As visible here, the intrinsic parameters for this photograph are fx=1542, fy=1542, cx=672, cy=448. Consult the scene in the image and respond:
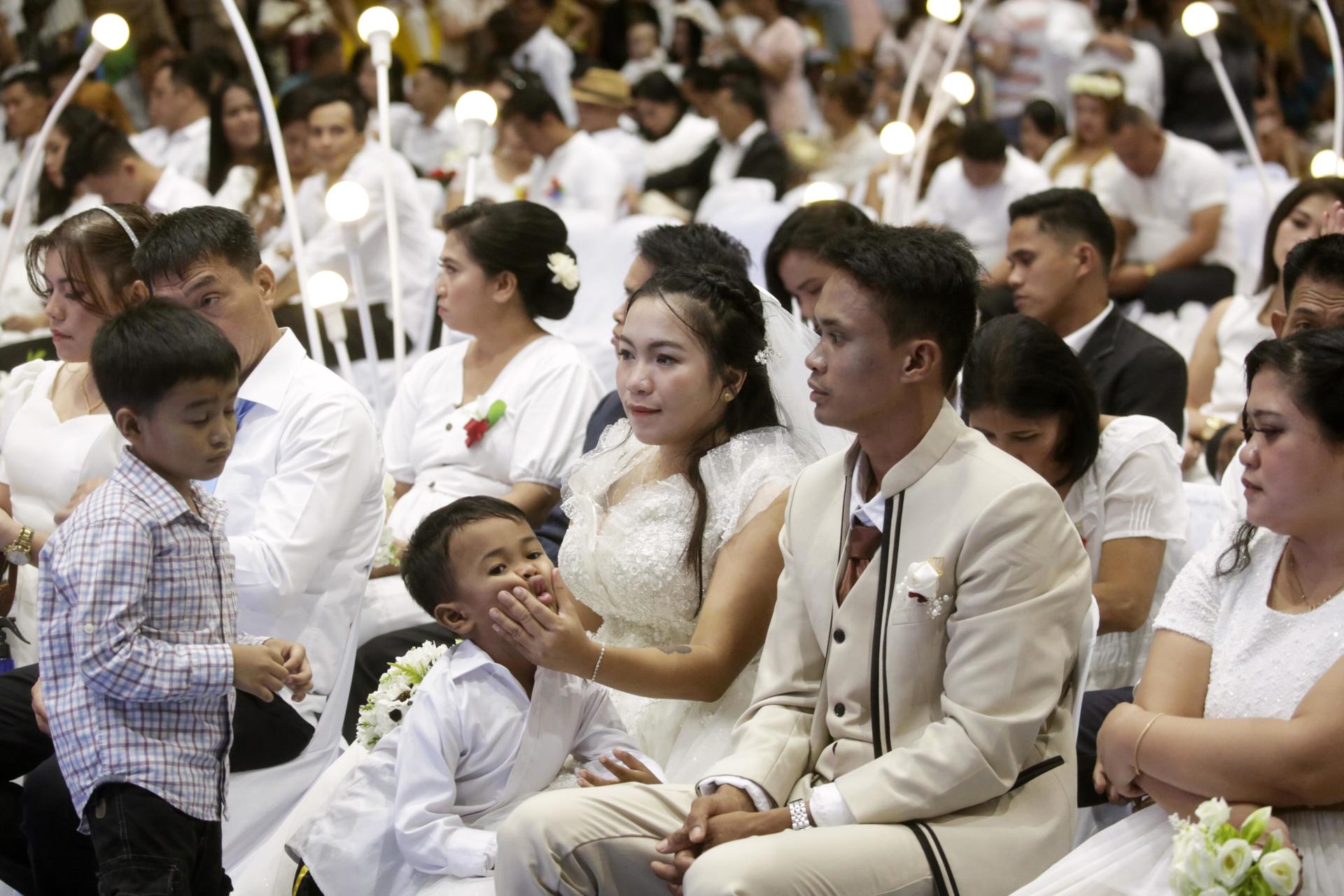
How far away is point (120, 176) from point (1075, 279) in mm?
3923

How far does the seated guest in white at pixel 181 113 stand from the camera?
732cm

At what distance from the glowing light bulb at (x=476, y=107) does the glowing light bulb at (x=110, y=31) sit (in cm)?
95

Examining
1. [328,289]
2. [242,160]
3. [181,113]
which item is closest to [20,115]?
[181,113]

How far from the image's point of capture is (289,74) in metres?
8.85

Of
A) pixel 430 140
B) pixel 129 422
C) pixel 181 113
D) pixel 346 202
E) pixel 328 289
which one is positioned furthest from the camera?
pixel 430 140

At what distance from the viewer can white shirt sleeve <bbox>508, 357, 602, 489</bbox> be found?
12.1 ft

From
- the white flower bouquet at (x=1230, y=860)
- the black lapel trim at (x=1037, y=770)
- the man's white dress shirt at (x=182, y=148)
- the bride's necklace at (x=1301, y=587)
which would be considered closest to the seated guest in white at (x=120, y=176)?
the man's white dress shirt at (x=182, y=148)

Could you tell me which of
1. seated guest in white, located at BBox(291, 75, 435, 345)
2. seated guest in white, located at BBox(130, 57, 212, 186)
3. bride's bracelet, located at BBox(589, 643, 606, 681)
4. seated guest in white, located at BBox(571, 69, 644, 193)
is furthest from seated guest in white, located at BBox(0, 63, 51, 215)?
bride's bracelet, located at BBox(589, 643, 606, 681)

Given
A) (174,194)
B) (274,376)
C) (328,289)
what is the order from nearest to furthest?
(274,376)
(328,289)
(174,194)

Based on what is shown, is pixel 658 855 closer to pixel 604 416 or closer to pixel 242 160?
pixel 604 416

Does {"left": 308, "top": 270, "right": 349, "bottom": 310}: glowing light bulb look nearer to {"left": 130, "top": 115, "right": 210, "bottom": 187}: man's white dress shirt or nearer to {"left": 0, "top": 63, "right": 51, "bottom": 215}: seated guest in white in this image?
{"left": 130, "top": 115, "right": 210, "bottom": 187}: man's white dress shirt

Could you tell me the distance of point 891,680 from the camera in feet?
7.00

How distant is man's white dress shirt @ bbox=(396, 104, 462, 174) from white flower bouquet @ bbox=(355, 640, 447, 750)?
6067 millimetres

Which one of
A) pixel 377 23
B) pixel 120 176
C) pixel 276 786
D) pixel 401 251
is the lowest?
pixel 276 786
